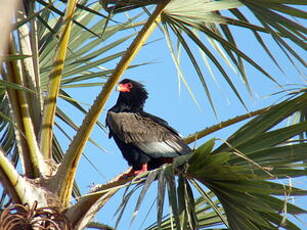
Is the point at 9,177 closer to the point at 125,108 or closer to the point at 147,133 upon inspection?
the point at 147,133

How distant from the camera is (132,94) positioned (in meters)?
5.33

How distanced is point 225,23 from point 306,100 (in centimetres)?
76

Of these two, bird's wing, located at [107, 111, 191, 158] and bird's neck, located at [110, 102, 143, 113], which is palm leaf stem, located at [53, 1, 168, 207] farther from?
bird's neck, located at [110, 102, 143, 113]

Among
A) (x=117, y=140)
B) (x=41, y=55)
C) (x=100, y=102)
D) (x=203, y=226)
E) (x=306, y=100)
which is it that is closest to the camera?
(x=306, y=100)

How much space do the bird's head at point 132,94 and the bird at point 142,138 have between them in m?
0.11

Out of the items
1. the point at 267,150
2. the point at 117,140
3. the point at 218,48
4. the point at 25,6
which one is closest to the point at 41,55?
the point at 25,6

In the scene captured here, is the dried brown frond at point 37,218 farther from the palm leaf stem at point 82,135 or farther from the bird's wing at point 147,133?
the bird's wing at point 147,133

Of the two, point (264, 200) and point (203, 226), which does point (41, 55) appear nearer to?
point (203, 226)

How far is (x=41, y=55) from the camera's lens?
4230 millimetres

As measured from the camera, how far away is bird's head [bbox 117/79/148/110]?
17.3 feet

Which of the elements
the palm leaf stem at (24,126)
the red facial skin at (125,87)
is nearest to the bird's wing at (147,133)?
the red facial skin at (125,87)

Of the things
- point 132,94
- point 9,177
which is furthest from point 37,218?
point 132,94

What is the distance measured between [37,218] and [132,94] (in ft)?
8.28

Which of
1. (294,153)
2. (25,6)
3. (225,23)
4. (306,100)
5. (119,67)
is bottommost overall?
(294,153)
